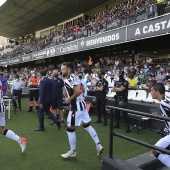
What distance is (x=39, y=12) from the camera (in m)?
26.4

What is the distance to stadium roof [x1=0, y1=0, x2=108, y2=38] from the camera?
23469 millimetres

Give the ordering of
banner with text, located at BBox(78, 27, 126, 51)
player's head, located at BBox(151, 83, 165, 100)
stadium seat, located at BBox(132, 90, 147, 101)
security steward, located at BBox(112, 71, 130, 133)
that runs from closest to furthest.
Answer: player's head, located at BBox(151, 83, 165, 100) < security steward, located at BBox(112, 71, 130, 133) < stadium seat, located at BBox(132, 90, 147, 101) < banner with text, located at BBox(78, 27, 126, 51)

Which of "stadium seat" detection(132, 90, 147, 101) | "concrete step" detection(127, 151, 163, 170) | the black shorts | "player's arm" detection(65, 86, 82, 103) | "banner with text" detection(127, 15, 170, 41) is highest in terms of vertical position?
"banner with text" detection(127, 15, 170, 41)

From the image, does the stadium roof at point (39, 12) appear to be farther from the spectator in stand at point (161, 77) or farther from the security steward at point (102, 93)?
the security steward at point (102, 93)

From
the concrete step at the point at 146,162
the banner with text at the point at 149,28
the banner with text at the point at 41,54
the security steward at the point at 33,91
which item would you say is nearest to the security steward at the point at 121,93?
the concrete step at the point at 146,162

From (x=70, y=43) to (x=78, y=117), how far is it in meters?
14.2

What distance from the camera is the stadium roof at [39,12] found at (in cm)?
2347

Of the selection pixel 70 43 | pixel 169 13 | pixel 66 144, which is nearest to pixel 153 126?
pixel 66 144

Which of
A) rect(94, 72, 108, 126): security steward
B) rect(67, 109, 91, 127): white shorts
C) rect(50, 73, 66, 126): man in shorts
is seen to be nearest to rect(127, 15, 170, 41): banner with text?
rect(94, 72, 108, 126): security steward

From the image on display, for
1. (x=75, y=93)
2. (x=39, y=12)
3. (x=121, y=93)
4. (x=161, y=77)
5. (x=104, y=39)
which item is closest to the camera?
(x=75, y=93)

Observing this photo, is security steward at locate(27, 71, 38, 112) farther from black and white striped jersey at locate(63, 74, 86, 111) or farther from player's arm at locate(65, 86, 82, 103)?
player's arm at locate(65, 86, 82, 103)

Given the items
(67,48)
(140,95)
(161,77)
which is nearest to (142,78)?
(161,77)

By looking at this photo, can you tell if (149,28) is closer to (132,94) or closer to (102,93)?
(132,94)

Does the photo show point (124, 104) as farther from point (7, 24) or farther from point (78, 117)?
point (7, 24)
